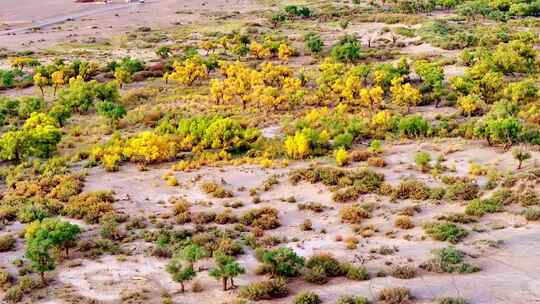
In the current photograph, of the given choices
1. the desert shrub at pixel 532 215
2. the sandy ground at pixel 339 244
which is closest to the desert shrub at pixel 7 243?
the sandy ground at pixel 339 244

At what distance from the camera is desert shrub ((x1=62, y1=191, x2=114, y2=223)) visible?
113 ft

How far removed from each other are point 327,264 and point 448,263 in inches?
202

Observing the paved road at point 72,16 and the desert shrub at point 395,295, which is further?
the paved road at point 72,16

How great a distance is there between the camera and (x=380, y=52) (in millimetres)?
75750

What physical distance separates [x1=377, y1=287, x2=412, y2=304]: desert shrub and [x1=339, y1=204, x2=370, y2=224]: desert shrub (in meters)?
7.94

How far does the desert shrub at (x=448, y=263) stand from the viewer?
2712 centimetres

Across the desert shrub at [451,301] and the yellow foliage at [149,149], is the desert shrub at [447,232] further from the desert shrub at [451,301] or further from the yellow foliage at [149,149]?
the yellow foliage at [149,149]

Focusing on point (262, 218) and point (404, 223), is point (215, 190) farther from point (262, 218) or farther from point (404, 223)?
point (404, 223)

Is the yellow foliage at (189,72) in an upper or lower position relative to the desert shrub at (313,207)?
upper

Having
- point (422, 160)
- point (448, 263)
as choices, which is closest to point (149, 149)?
point (422, 160)

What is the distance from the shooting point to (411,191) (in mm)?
36156

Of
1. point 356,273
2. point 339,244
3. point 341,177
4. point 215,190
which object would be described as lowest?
point 339,244

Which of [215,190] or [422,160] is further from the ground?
[422,160]

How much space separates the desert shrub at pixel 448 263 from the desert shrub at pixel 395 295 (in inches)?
100
